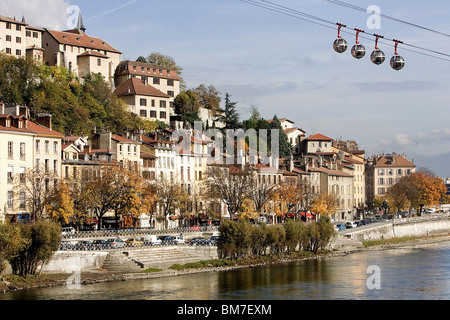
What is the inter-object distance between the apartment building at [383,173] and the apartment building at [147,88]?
41.5 m

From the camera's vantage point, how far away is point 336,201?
380 ft

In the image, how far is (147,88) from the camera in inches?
5030

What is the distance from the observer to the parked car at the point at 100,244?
6128 cm

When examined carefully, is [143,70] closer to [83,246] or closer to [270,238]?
[270,238]

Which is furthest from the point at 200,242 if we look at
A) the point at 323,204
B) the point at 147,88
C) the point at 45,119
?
the point at 147,88

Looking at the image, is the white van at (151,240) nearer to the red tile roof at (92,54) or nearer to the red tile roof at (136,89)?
the red tile roof at (136,89)

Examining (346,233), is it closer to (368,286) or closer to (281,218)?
(281,218)

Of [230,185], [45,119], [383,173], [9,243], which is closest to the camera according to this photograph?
[9,243]

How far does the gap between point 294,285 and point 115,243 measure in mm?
15628

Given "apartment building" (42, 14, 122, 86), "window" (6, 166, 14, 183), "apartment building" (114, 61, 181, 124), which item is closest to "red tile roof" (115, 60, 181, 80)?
"apartment building" (114, 61, 181, 124)

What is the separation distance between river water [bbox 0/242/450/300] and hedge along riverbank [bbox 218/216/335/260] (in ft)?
9.90
